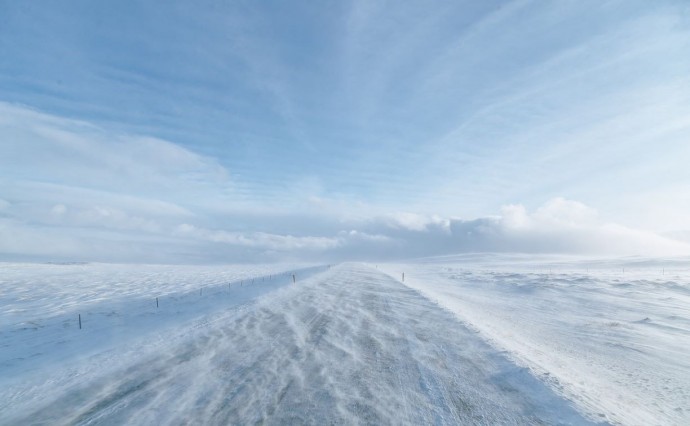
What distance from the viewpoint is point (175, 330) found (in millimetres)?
16500

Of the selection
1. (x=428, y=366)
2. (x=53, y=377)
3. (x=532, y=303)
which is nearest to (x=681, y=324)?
(x=532, y=303)

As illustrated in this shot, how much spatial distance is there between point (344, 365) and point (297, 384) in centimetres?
202

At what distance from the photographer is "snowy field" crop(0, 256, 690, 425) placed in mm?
7855

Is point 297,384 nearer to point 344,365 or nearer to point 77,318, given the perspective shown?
point 344,365

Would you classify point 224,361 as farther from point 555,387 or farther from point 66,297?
point 66,297

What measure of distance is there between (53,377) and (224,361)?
5.16 m

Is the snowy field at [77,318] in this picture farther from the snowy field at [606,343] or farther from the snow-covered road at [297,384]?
the snowy field at [606,343]

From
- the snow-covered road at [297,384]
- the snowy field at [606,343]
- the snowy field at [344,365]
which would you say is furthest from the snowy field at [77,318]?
the snowy field at [606,343]

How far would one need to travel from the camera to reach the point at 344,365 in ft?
35.6

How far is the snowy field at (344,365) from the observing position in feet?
25.8

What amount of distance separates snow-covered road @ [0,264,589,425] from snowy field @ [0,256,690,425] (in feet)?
0.16

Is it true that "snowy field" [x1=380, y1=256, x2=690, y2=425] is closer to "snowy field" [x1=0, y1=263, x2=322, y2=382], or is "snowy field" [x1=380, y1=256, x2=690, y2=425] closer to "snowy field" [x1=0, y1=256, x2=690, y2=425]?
"snowy field" [x1=0, y1=256, x2=690, y2=425]

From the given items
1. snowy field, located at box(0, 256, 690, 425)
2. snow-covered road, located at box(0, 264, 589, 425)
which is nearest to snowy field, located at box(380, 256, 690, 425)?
snowy field, located at box(0, 256, 690, 425)

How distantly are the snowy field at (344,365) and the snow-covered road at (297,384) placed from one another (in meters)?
0.05
